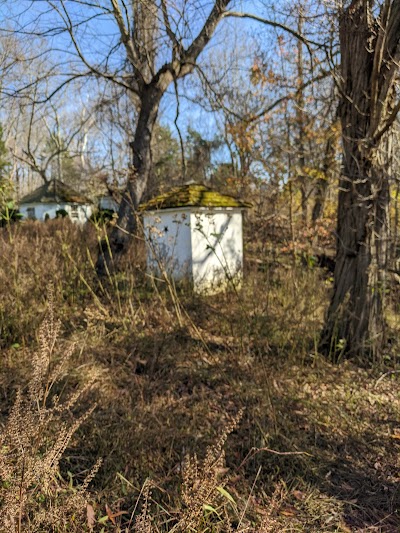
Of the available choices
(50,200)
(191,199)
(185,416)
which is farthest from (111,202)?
(185,416)

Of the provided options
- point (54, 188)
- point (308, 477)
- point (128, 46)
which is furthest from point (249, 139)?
point (54, 188)

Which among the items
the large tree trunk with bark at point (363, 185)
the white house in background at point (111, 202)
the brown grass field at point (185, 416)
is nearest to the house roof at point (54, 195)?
the white house in background at point (111, 202)

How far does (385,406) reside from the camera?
12.2 ft

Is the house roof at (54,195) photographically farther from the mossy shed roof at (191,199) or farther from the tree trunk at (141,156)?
the mossy shed roof at (191,199)

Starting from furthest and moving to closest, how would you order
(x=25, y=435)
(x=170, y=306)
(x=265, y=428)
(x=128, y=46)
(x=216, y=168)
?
(x=216, y=168)
(x=128, y=46)
(x=170, y=306)
(x=265, y=428)
(x=25, y=435)

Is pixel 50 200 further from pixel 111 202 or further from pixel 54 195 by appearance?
pixel 111 202

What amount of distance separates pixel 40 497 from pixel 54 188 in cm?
2598

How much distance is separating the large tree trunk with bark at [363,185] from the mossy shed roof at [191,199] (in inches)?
98.0

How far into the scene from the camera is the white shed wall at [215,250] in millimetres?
6441

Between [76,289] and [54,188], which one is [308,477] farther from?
[54,188]

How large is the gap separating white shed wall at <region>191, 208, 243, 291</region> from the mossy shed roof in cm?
13

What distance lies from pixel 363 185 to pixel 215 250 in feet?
8.22

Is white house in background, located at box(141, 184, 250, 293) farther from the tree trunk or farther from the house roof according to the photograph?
the house roof

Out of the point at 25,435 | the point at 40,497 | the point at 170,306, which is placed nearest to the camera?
the point at 25,435
